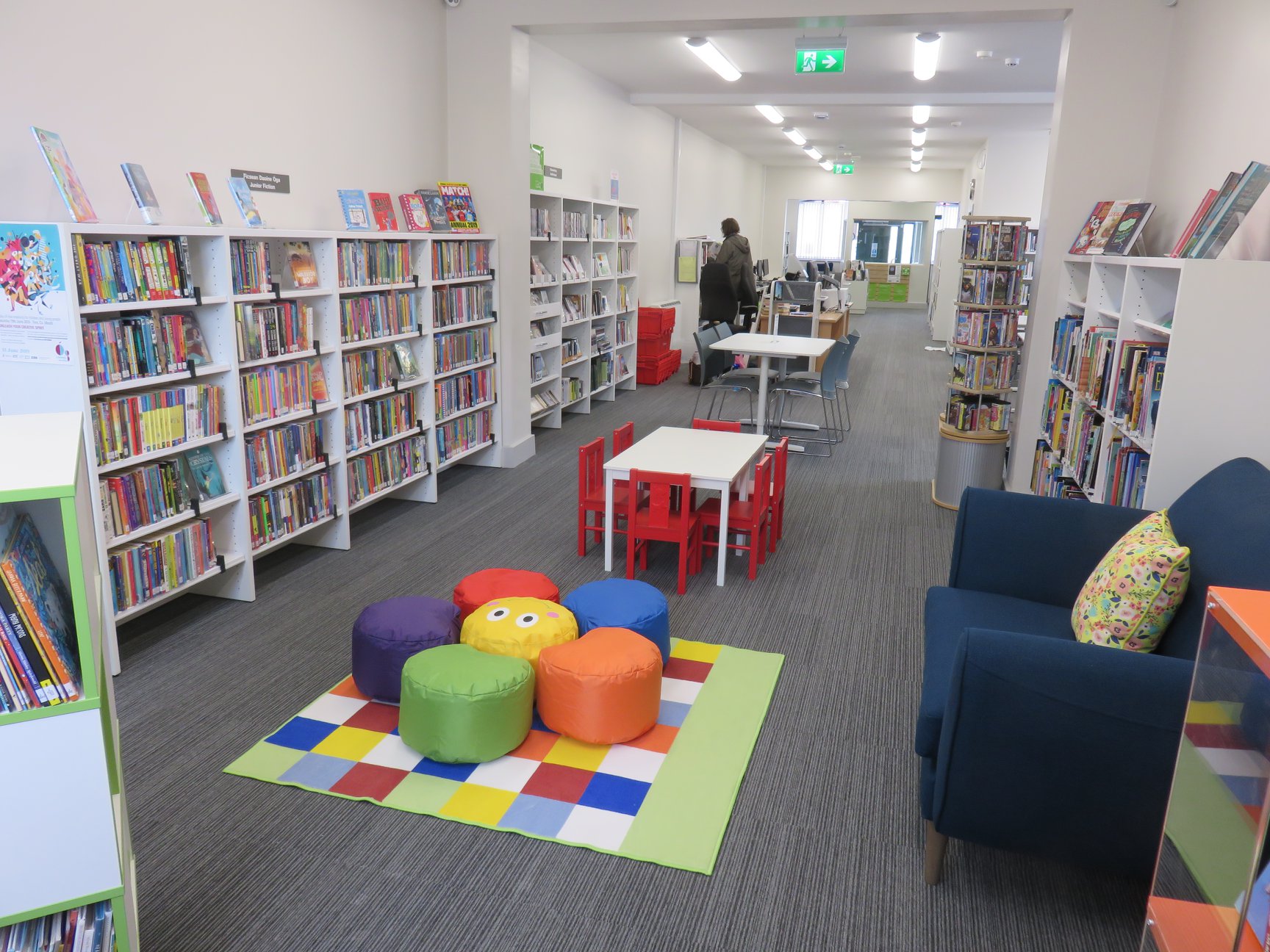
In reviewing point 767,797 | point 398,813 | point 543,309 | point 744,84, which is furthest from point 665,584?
point 744,84

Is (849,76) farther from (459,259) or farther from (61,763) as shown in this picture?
(61,763)

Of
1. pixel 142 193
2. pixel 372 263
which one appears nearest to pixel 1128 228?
pixel 372 263

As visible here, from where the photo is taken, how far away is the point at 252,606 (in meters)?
4.28

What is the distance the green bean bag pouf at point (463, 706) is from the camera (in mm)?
2881

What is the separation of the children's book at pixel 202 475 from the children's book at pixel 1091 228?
14.9 feet

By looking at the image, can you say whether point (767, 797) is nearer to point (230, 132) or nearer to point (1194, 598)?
point (1194, 598)

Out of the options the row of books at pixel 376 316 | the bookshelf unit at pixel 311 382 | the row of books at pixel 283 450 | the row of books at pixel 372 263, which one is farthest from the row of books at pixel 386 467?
the row of books at pixel 372 263

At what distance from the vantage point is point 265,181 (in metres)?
4.82

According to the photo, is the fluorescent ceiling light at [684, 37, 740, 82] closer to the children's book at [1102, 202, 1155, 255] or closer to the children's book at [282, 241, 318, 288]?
the children's book at [1102, 202, 1155, 255]

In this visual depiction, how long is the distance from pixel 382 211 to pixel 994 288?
151 inches

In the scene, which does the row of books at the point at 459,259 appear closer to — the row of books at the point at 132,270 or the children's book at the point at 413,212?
the children's book at the point at 413,212

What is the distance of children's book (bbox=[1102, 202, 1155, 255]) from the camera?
469 centimetres

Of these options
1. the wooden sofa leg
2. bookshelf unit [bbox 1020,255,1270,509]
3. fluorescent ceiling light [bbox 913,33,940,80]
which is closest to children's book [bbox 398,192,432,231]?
bookshelf unit [bbox 1020,255,1270,509]

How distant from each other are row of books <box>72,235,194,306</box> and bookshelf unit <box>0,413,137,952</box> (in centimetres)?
201
